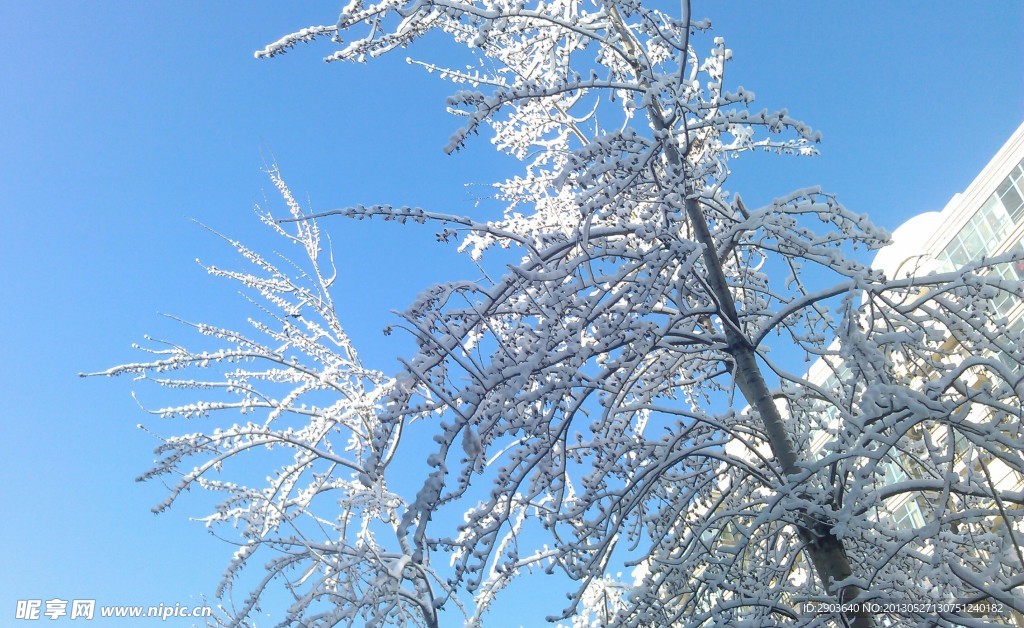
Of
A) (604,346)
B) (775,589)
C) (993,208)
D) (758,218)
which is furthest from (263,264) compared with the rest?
(993,208)

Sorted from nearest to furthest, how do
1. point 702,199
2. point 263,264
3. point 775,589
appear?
point 775,589
point 702,199
point 263,264

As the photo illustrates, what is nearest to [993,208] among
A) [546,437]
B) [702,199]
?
[702,199]

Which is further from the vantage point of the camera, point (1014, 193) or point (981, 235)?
point (981, 235)

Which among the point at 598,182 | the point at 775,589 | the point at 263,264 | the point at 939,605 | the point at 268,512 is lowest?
the point at 939,605

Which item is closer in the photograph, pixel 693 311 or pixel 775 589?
pixel 775 589

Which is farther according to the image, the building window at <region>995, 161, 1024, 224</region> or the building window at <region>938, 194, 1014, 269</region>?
the building window at <region>938, 194, 1014, 269</region>

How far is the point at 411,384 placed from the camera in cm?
370

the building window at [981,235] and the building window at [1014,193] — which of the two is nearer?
the building window at [1014,193]

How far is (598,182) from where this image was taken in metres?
4.14

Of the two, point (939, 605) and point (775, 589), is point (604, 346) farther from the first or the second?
point (939, 605)

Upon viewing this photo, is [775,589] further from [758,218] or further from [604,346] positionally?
[758,218]

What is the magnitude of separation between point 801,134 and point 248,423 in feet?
Result: 15.0

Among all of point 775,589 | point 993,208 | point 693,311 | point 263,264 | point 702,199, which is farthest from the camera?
point 993,208

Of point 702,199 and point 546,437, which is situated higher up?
point 702,199
